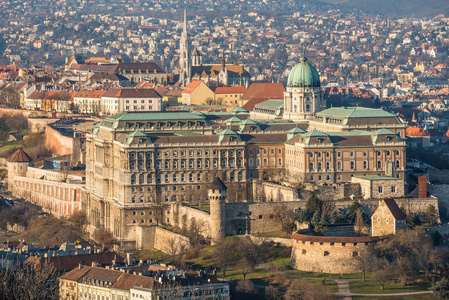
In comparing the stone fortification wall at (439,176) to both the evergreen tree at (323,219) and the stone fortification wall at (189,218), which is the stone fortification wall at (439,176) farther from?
the stone fortification wall at (189,218)

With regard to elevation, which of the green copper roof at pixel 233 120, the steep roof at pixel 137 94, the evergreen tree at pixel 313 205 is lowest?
the evergreen tree at pixel 313 205

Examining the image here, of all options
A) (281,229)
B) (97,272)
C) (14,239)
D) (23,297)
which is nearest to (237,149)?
(281,229)

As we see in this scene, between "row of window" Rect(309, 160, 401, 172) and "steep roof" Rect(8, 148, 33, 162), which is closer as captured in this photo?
"row of window" Rect(309, 160, 401, 172)

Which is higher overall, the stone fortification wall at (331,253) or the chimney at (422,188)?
the chimney at (422,188)

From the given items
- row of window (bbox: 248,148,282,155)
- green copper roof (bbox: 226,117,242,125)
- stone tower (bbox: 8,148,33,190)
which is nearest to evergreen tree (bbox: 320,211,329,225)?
row of window (bbox: 248,148,282,155)

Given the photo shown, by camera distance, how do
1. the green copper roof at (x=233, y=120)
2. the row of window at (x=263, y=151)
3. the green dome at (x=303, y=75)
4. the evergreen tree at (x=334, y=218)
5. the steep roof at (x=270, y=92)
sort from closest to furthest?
the evergreen tree at (x=334, y=218) → the row of window at (x=263, y=151) → the green copper roof at (x=233, y=120) → the green dome at (x=303, y=75) → the steep roof at (x=270, y=92)

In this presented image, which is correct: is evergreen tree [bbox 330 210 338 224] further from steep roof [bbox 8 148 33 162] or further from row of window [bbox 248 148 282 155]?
steep roof [bbox 8 148 33 162]

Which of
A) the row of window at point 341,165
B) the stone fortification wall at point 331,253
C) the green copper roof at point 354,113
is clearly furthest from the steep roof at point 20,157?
the stone fortification wall at point 331,253
